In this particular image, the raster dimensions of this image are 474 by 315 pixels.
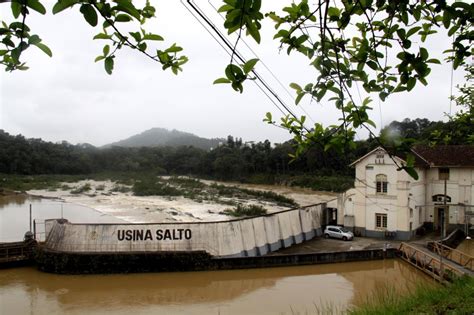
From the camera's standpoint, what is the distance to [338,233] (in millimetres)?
22609

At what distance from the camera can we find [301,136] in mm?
3418

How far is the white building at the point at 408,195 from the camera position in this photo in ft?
71.7

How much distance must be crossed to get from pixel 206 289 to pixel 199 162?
71.3 metres

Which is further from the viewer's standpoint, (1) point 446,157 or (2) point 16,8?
(1) point 446,157

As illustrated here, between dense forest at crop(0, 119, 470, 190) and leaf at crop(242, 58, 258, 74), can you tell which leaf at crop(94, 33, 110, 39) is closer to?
leaf at crop(242, 58, 258, 74)

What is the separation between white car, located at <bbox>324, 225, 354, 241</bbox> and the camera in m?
22.2

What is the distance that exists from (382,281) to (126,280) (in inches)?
434

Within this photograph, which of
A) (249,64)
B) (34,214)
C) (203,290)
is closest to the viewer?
(249,64)

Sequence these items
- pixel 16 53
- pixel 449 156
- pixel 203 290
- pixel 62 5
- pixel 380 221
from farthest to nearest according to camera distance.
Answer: pixel 449 156, pixel 380 221, pixel 203 290, pixel 16 53, pixel 62 5

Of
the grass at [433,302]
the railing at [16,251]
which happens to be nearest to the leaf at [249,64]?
the grass at [433,302]

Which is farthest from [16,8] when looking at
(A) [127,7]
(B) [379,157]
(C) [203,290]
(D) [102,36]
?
(B) [379,157]

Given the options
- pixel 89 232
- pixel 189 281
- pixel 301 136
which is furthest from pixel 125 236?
pixel 301 136

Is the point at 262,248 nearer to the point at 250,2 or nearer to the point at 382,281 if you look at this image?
the point at 382,281

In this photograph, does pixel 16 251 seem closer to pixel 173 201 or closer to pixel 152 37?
pixel 152 37
